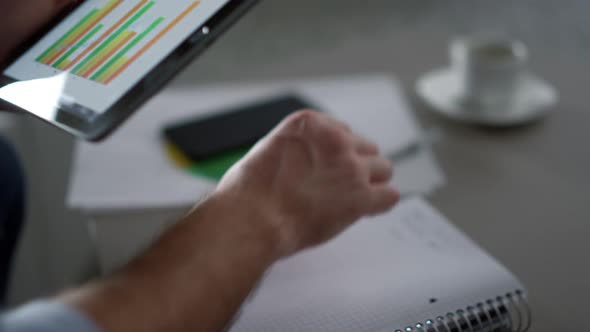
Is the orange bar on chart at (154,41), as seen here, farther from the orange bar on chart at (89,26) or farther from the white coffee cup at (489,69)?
the white coffee cup at (489,69)

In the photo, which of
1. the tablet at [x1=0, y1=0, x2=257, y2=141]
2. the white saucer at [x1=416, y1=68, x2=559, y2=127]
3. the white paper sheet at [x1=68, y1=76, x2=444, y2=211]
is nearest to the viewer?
the tablet at [x1=0, y1=0, x2=257, y2=141]

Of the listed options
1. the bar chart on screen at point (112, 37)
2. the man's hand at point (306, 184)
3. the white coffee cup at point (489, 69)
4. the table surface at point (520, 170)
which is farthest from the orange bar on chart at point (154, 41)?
the white coffee cup at point (489, 69)

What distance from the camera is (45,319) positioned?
31cm

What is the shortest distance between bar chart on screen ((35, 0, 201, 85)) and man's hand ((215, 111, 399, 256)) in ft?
0.39

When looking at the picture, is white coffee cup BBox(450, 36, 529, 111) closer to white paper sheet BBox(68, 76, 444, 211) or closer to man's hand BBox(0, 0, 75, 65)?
white paper sheet BBox(68, 76, 444, 211)

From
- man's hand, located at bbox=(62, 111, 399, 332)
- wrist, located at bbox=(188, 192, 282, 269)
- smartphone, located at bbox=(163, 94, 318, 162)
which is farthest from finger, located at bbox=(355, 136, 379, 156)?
smartphone, located at bbox=(163, 94, 318, 162)

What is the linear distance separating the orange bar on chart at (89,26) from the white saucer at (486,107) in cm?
46

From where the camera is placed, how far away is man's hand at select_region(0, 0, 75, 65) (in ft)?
1.87

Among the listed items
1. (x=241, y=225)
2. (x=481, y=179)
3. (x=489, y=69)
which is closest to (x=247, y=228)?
(x=241, y=225)

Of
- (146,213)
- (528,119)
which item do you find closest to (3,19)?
(146,213)

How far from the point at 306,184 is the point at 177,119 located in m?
0.41

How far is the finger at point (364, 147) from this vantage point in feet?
1.71

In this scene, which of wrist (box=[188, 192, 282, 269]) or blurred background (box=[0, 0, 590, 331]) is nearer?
wrist (box=[188, 192, 282, 269])

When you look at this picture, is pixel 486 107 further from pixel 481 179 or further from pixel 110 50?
pixel 110 50
